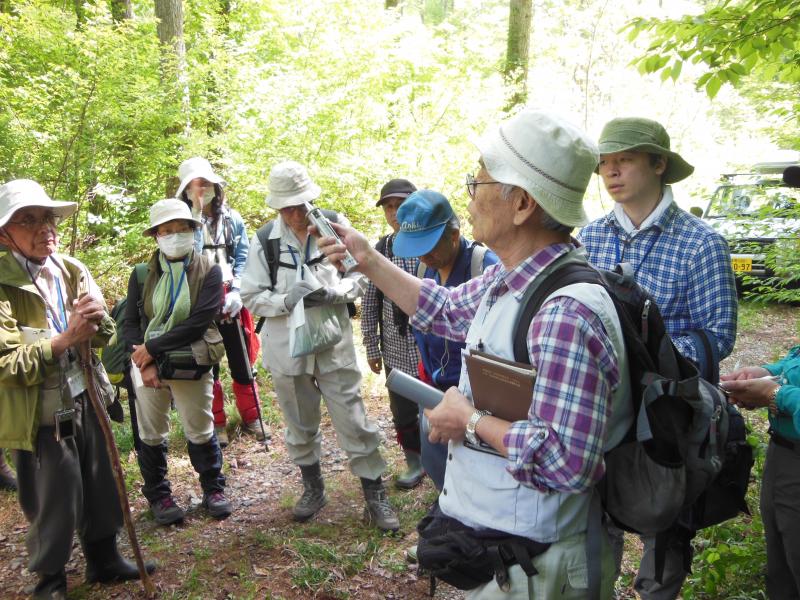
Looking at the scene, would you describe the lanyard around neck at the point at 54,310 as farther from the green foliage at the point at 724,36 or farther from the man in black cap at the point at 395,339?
the green foliage at the point at 724,36

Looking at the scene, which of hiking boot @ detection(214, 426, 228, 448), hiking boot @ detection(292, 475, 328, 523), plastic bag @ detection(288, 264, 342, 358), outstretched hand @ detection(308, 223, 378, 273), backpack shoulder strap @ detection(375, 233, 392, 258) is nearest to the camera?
outstretched hand @ detection(308, 223, 378, 273)

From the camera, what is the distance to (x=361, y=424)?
443 centimetres

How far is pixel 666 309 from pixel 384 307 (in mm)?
2468

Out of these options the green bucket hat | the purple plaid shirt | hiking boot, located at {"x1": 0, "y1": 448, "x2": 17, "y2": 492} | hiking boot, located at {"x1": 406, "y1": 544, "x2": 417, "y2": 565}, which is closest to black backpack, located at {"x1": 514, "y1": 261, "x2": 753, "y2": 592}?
the purple plaid shirt

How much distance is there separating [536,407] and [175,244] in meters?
3.38

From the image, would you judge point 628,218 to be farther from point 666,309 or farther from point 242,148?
point 242,148

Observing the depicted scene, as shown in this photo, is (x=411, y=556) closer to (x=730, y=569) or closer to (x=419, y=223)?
(x=730, y=569)

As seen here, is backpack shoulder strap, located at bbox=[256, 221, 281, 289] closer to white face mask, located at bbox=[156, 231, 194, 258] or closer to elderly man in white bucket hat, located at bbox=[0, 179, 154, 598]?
white face mask, located at bbox=[156, 231, 194, 258]

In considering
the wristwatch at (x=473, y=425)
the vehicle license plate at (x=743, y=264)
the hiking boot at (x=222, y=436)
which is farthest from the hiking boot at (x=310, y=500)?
the vehicle license plate at (x=743, y=264)

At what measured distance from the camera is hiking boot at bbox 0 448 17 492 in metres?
4.92

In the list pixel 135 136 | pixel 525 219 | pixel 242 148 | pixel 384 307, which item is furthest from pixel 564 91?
pixel 525 219

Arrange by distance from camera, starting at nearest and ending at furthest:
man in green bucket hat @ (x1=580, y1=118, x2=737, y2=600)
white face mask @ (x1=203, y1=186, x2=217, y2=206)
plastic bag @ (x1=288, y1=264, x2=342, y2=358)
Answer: man in green bucket hat @ (x1=580, y1=118, x2=737, y2=600)
plastic bag @ (x1=288, y1=264, x2=342, y2=358)
white face mask @ (x1=203, y1=186, x2=217, y2=206)

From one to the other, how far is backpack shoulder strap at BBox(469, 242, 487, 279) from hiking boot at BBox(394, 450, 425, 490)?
2019 millimetres

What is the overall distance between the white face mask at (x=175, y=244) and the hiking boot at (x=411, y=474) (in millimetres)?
2430
